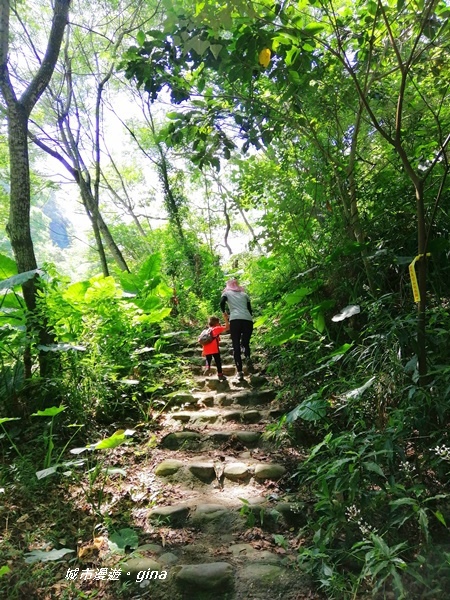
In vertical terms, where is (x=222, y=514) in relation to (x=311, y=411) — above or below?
below

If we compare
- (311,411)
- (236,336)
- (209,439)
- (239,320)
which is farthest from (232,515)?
(239,320)

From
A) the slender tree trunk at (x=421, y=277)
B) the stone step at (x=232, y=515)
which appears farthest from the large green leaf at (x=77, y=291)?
the slender tree trunk at (x=421, y=277)

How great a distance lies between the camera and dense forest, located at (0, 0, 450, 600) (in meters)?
1.84

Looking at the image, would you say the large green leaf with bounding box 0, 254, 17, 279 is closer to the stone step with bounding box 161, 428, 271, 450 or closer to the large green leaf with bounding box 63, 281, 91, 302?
the large green leaf with bounding box 63, 281, 91, 302

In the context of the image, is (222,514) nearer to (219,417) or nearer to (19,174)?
(219,417)

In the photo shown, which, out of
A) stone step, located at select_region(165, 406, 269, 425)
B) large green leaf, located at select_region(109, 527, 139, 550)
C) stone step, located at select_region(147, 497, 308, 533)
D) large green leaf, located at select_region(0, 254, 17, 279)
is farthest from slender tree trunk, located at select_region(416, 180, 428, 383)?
large green leaf, located at select_region(0, 254, 17, 279)

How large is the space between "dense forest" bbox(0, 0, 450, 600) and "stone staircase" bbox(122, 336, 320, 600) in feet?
0.25

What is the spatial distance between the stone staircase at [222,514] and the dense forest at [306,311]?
0.25 feet

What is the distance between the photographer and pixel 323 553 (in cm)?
183

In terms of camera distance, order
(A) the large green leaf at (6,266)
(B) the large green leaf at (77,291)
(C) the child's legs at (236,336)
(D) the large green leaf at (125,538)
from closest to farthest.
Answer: (D) the large green leaf at (125,538), (A) the large green leaf at (6,266), (B) the large green leaf at (77,291), (C) the child's legs at (236,336)

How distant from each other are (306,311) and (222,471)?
5.46 ft

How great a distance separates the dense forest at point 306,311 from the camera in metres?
1.84

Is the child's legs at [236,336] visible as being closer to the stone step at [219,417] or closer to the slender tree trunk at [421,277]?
the stone step at [219,417]

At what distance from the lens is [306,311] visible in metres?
3.62
